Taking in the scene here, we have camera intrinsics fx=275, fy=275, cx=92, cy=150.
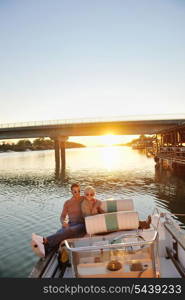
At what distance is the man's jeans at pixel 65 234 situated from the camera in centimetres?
740

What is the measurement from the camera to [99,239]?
6535 mm

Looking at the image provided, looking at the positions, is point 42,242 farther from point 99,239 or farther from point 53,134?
point 53,134

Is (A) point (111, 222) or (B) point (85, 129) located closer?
(A) point (111, 222)

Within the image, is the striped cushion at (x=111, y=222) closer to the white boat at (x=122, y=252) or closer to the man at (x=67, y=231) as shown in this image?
the white boat at (x=122, y=252)

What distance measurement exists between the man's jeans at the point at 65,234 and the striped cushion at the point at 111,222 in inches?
24.6

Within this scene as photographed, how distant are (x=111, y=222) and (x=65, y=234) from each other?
137 centimetres

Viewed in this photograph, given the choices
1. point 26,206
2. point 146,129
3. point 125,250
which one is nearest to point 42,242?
point 125,250

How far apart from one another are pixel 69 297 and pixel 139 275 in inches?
53.5

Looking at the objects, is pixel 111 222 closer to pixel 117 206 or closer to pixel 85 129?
pixel 117 206

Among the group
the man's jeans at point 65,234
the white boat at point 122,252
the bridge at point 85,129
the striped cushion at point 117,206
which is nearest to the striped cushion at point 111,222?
the white boat at point 122,252

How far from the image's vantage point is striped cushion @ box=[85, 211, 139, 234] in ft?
24.5

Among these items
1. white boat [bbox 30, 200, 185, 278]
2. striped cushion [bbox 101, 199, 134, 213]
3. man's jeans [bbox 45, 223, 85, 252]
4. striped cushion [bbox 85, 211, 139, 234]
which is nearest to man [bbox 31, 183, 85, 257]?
man's jeans [bbox 45, 223, 85, 252]

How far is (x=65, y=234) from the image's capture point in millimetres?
7773

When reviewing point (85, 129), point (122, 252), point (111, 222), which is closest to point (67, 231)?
point (111, 222)
